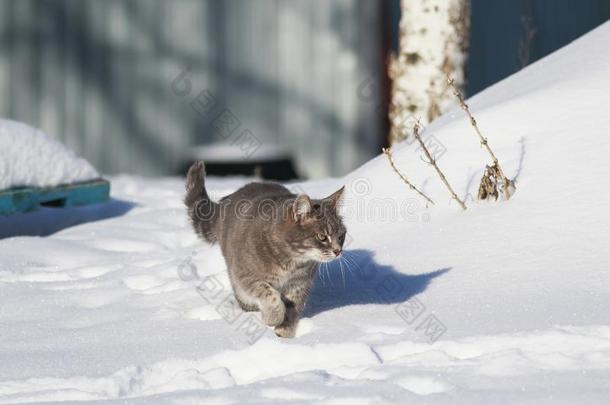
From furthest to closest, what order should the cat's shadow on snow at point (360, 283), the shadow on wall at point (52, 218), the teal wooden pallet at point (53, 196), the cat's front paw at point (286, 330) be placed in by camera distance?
1. the shadow on wall at point (52, 218)
2. the teal wooden pallet at point (53, 196)
3. the cat's shadow on snow at point (360, 283)
4. the cat's front paw at point (286, 330)

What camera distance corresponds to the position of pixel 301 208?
4391mm

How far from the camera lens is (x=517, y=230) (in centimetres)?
477

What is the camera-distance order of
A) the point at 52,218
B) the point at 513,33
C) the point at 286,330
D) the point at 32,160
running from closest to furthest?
the point at 286,330 → the point at 32,160 → the point at 52,218 → the point at 513,33

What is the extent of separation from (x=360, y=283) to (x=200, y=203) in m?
1.02

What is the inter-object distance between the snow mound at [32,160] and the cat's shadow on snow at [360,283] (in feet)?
6.88

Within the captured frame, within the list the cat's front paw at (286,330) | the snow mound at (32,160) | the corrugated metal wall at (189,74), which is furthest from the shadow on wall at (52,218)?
the cat's front paw at (286,330)

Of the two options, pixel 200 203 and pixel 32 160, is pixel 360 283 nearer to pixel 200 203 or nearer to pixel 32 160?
pixel 200 203

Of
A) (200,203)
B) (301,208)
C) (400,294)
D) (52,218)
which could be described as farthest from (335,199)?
(52,218)

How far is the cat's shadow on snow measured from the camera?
463 centimetres

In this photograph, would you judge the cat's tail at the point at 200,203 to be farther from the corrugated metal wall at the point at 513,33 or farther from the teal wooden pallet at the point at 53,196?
the corrugated metal wall at the point at 513,33

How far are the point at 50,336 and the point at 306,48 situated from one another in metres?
4.94

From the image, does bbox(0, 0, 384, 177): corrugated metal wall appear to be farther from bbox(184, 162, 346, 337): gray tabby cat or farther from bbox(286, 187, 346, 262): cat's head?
bbox(286, 187, 346, 262): cat's head

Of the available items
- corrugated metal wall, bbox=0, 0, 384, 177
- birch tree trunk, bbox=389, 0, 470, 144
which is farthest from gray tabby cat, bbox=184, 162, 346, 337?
corrugated metal wall, bbox=0, 0, 384, 177

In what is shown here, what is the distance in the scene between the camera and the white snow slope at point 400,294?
11.7ft
